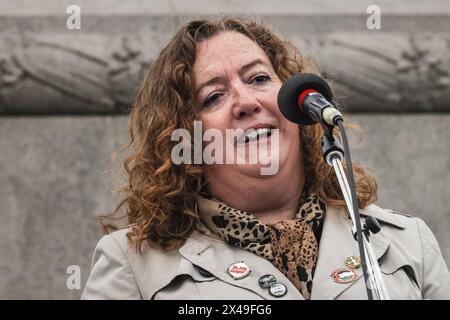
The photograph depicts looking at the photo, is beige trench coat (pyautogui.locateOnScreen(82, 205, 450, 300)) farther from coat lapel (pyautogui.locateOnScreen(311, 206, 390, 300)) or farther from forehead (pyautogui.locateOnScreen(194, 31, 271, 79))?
forehead (pyautogui.locateOnScreen(194, 31, 271, 79))

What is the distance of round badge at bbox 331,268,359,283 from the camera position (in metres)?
3.04

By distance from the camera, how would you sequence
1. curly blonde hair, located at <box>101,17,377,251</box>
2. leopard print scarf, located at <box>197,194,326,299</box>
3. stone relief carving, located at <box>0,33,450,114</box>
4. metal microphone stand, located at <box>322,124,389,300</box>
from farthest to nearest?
stone relief carving, located at <box>0,33,450,114</box> < curly blonde hair, located at <box>101,17,377,251</box> < leopard print scarf, located at <box>197,194,326,299</box> < metal microphone stand, located at <box>322,124,389,300</box>

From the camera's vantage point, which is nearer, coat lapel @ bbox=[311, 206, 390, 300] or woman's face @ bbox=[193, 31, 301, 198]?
coat lapel @ bbox=[311, 206, 390, 300]

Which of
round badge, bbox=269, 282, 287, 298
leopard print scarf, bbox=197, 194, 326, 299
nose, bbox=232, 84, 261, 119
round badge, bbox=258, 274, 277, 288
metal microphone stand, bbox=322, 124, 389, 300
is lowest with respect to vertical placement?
round badge, bbox=269, 282, 287, 298

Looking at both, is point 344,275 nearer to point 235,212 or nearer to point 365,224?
point 235,212

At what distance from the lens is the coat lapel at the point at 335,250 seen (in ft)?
9.88

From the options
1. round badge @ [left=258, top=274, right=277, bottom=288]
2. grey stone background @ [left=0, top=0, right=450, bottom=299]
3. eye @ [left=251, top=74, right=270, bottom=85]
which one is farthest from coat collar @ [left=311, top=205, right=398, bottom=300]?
grey stone background @ [left=0, top=0, right=450, bottom=299]

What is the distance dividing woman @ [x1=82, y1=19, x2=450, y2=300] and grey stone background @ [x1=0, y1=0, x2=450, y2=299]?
4.52 feet

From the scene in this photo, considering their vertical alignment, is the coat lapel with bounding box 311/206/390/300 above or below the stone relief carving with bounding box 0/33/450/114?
below

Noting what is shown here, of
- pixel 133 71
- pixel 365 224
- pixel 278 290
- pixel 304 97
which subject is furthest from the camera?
pixel 133 71

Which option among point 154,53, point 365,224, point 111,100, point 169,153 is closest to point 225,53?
point 169,153

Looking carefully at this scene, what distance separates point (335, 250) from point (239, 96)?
55cm

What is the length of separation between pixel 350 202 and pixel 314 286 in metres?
0.57

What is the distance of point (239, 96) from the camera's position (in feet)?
10.5
